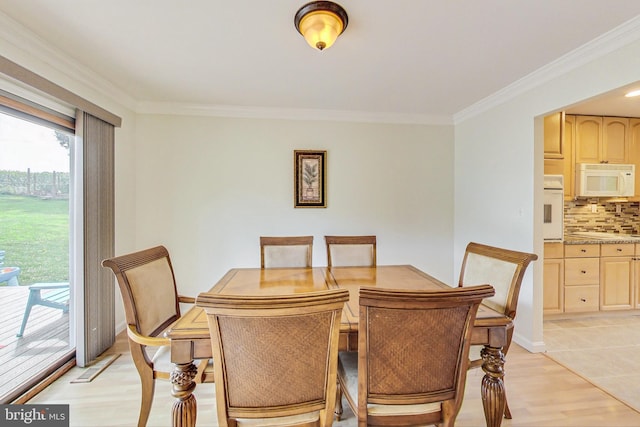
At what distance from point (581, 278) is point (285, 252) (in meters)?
3.17

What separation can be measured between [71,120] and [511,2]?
10.1ft

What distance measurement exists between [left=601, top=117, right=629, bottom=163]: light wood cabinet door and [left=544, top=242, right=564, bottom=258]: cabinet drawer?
4.15 feet

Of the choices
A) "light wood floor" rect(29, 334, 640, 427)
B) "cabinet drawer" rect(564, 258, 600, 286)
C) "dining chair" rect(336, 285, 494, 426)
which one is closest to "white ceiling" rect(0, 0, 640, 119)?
"dining chair" rect(336, 285, 494, 426)

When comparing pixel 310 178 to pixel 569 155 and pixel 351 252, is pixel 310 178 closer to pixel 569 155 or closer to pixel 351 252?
pixel 351 252

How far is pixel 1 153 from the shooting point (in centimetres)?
180

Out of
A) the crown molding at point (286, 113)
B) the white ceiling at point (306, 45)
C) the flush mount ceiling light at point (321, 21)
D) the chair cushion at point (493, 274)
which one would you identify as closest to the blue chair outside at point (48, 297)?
the white ceiling at point (306, 45)

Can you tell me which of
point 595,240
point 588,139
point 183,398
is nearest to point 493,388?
point 183,398

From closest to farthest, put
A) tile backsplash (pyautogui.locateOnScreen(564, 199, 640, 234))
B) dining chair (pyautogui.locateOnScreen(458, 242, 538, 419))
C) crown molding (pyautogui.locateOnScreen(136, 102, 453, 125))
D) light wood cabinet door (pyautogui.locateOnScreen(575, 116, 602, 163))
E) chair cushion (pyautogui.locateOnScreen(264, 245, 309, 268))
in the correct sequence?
dining chair (pyautogui.locateOnScreen(458, 242, 538, 419)) < chair cushion (pyautogui.locateOnScreen(264, 245, 309, 268)) < crown molding (pyautogui.locateOnScreen(136, 102, 453, 125)) < light wood cabinet door (pyautogui.locateOnScreen(575, 116, 602, 163)) < tile backsplash (pyautogui.locateOnScreen(564, 199, 640, 234))

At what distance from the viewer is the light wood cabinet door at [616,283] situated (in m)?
3.14

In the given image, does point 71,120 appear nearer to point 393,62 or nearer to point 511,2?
point 393,62

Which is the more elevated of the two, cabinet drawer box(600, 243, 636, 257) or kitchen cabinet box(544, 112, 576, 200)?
kitchen cabinet box(544, 112, 576, 200)

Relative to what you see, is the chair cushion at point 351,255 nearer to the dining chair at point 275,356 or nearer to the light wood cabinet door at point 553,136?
the dining chair at point 275,356

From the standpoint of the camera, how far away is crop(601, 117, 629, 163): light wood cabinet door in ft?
11.0

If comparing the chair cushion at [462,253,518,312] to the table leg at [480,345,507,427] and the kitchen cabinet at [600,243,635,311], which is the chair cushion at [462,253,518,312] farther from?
the kitchen cabinet at [600,243,635,311]
